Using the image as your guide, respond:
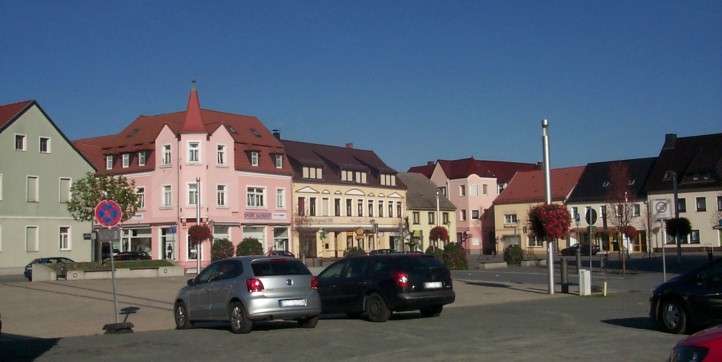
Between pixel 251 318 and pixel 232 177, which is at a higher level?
pixel 232 177

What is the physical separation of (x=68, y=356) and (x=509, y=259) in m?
45.0

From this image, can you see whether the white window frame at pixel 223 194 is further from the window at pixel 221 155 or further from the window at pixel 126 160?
the window at pixel 126 160

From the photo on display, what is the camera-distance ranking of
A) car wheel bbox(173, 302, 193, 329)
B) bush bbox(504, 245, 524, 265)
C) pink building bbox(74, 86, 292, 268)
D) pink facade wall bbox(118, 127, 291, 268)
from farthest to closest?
pink building bbox(74, 86, 292, 268), pink facade wall bbox(118, 127, 291, 268), bush bbox(504, 245, 524, 265), car wheel bbox(173, 302, 193, 329)

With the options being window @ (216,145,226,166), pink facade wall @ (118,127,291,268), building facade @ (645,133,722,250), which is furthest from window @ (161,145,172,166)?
building facade @ (645,133,722,250)

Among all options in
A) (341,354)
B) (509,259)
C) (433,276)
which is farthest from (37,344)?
(509,259)

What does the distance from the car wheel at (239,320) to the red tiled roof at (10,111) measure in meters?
45.2

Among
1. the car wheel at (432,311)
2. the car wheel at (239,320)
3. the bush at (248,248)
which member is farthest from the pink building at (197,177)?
the car wheel at (239,320)

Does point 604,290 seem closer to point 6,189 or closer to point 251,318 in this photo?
point 251,318

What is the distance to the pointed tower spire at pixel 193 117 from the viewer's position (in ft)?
213

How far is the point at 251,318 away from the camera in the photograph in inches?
648

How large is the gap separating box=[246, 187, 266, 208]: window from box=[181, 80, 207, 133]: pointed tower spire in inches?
268

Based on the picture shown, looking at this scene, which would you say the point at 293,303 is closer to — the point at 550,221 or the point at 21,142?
the point at 550,221

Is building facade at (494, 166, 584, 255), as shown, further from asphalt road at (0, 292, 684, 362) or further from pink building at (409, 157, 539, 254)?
asphalt road at (0, 292, 684, 362)

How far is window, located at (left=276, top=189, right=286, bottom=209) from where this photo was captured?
71688 millimetres
